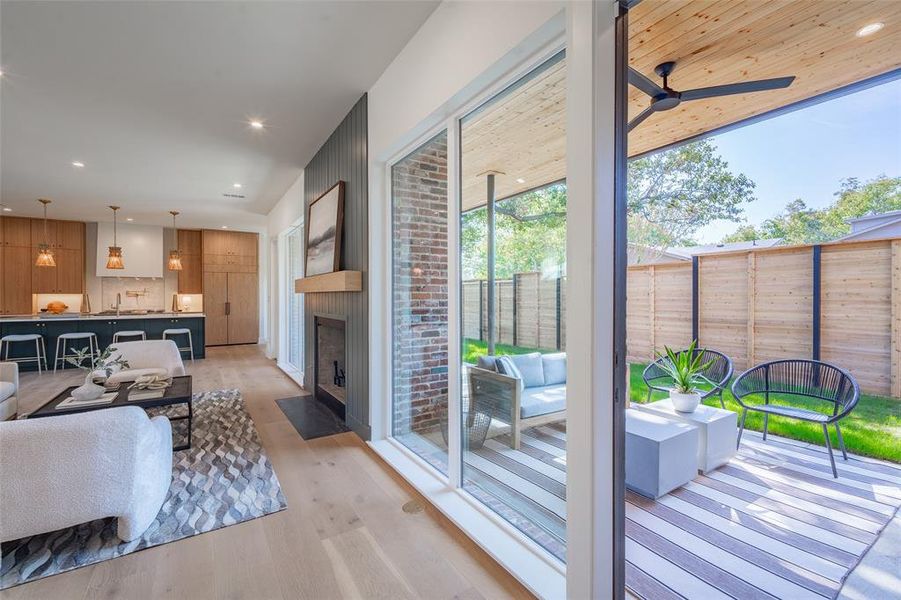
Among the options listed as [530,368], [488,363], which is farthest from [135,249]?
[530,368]

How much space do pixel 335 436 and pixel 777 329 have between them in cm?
344

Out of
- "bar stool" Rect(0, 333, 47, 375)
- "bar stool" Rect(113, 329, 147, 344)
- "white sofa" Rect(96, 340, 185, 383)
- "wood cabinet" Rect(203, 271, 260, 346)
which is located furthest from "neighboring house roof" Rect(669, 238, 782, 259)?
"wood cabinet" Rect(203, 271, 260, 346)

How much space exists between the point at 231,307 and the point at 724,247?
988cm

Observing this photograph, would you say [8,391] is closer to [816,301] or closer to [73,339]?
[73,339]

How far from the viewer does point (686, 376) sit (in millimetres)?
2938

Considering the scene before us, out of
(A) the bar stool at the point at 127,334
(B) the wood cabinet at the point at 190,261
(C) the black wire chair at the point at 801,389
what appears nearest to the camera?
(C) the black wire chair at the point at 801,389

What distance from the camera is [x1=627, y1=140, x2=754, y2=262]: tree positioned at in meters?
2.71

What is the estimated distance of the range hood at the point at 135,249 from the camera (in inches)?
334

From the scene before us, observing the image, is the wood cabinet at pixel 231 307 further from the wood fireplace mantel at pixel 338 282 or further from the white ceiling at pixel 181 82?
the wood fireplace mantel at pixel 338 282

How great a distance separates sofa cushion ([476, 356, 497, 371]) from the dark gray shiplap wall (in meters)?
1.24

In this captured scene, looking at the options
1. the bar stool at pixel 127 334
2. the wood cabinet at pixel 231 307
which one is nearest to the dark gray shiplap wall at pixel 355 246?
the bar stool at pixel 127 334

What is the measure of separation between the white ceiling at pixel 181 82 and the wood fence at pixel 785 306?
2577 mm

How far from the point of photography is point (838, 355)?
2.11 metres

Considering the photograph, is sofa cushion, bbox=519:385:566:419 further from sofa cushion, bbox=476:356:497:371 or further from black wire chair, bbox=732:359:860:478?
black wire chair, bbox=732:359:860:478
